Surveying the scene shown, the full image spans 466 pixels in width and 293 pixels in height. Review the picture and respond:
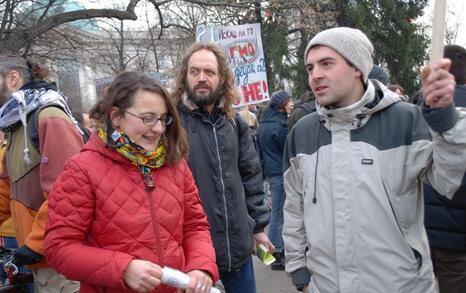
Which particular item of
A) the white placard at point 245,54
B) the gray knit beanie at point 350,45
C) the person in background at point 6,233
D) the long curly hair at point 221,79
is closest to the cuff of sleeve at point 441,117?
the gray knit beanie at point 350,45

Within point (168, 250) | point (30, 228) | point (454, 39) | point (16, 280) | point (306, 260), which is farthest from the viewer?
point (454, 39)

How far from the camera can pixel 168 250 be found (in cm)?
210

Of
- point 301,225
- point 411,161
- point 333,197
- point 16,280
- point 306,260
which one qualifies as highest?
point 411,161

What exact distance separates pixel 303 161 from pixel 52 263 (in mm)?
1135

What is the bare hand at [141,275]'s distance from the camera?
73.9 inches

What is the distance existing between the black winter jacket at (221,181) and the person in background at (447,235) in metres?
A: 1.05

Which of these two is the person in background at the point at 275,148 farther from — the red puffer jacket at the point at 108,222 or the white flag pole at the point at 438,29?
the white flag pole at the point at 438,29

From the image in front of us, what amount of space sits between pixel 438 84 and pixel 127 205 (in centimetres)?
125

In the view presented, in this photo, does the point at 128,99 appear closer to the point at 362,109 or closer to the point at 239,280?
the point at 362,109

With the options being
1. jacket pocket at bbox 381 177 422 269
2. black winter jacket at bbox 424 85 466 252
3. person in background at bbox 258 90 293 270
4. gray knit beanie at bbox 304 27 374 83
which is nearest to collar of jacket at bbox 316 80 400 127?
gray knit beanie at bbox 304 27 374 83

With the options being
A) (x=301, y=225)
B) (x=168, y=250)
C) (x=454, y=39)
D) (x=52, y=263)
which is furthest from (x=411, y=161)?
(x=454, y=39)

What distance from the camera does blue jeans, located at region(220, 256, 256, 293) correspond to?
3051 mm

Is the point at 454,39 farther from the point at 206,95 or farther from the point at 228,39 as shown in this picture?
the point at 206,95

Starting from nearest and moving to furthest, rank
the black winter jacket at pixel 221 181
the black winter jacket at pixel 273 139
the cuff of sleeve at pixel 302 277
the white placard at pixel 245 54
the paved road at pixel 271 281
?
the cuff of sleeve at pixel 302 277 < the black winter jacket at pixel 221 181 < the paved road at pixel 271 281 < the black winter jacket at pixel 273 139 < the white placard at pixel 245 54
